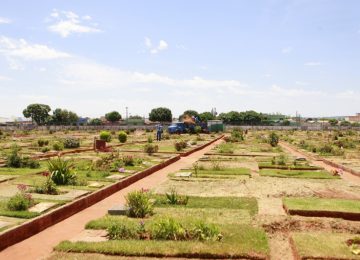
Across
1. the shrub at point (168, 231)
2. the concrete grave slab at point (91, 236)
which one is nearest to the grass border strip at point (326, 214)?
the shrub at point (168, 231)

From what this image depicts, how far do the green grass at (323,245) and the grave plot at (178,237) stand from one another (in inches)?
26.1

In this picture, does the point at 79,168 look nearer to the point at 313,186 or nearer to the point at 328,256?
the point at 313,186

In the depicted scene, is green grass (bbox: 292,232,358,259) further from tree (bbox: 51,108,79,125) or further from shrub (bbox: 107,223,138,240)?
tree (bbox: 51,108,79,125)

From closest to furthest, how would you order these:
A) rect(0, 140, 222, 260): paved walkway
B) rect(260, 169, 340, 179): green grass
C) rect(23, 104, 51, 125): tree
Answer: rect(0, 140, 222, 260): paved walkway → rect(260, 169, 340, 179): green grass → rect(23, 104, 51, 125): tree

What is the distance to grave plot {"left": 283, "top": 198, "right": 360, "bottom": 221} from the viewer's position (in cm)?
952

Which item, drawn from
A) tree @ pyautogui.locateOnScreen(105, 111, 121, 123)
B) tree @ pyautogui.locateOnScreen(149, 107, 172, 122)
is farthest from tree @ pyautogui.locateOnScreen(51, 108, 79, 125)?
tree @ pyautogui.locateOnScreen(149, 107, 172, 122)

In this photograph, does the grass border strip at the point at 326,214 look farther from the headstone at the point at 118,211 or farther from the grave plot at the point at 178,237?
the headstone at the point at 118,211

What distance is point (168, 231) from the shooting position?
7.73 metres

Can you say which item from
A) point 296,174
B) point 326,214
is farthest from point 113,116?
point 326,214

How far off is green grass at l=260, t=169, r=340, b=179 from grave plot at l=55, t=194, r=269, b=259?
290 inches

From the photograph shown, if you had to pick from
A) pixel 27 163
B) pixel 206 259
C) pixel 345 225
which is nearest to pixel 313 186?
pixel 345 225

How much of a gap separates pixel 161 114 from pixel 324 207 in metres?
108

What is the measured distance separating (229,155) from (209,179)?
10.5 meters

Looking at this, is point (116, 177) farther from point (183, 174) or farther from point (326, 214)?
point (326, 214)
